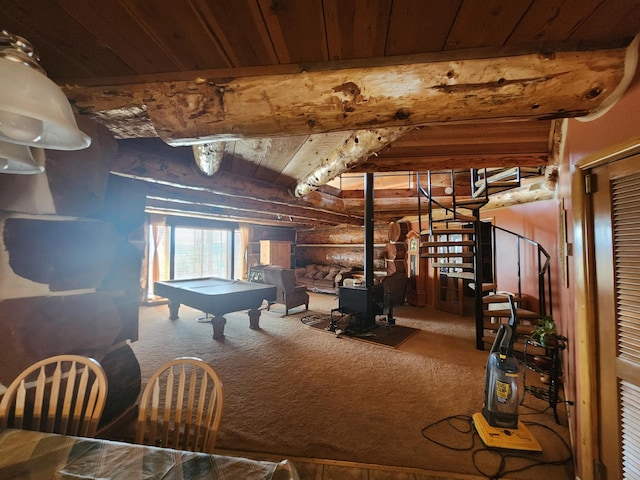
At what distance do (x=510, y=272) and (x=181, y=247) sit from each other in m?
7.72

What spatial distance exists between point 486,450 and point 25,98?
3000 millimetres

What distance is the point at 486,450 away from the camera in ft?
6.22

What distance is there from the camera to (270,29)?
1031mm

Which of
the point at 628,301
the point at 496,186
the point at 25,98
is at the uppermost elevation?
the point at 496,186

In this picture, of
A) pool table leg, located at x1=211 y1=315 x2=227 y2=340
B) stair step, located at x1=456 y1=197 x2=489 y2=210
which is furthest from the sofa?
stair step, located at x1=456 y1=197 x2=489 y2=210

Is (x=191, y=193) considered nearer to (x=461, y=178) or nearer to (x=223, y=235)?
(x=223, y=235)

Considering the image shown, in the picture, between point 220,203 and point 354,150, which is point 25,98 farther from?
point 220,203

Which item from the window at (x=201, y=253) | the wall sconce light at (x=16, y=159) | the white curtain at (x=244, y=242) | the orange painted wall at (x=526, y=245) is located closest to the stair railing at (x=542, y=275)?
the orange painted wall at (x=526, y=245)

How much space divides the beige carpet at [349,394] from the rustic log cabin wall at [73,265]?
1161mm

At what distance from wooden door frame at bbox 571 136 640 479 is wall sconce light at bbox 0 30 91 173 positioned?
218 centimetres

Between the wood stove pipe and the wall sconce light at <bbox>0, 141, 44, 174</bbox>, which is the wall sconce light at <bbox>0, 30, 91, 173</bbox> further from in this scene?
the wood stove pipe

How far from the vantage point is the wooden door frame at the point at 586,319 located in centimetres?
135

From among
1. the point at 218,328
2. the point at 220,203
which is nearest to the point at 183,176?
the point at 220,203

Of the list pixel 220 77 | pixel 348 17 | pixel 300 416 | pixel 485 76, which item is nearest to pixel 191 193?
pixel 220 77
